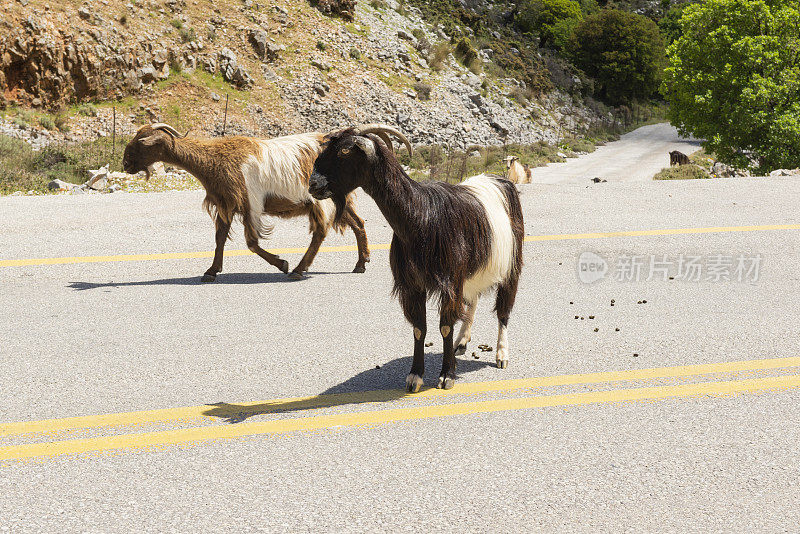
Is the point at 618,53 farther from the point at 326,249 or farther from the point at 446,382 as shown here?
the point at 446,382

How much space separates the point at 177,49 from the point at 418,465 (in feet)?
112

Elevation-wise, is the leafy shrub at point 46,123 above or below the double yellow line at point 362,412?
above

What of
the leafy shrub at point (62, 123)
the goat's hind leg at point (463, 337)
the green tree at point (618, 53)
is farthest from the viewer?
the green tree at point (618, 53)

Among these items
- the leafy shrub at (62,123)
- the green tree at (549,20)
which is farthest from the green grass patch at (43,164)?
the green tree at (549,20)

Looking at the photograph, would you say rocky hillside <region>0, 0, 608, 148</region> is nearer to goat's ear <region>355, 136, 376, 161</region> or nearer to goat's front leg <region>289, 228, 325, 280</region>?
goat's front leg <region>289, 228, 325, 280</region>

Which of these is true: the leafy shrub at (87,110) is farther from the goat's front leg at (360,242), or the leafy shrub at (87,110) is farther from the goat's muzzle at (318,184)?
the goat's muzzle at (318,184)

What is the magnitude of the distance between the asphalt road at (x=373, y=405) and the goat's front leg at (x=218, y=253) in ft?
0.40

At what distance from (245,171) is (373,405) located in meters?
4.35

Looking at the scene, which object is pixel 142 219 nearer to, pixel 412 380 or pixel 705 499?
pixel 412 380

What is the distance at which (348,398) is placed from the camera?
16.9ft

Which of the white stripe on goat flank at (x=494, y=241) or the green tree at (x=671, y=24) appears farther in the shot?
the green tree at (x=671, y=24)

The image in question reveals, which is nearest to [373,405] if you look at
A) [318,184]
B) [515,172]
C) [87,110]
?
[318,184]

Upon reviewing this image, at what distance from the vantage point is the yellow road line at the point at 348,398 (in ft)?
15.4

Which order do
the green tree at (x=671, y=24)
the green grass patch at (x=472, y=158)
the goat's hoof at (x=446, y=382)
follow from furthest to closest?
the green tree at (x=671, y=24)
the green grass patch at (x=472, y=158)
the goat's hoof at (x=446, y=382)
